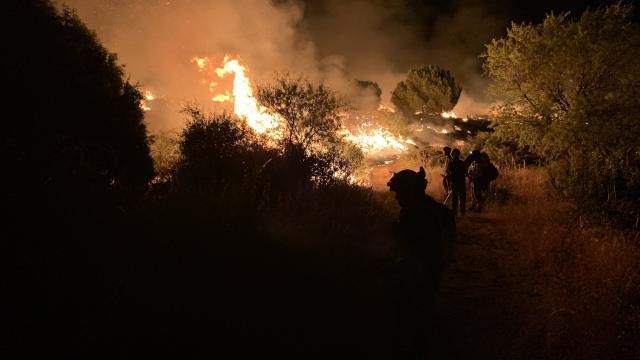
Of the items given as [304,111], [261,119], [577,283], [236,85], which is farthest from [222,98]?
[577,283]

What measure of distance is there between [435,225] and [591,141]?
11.9 m

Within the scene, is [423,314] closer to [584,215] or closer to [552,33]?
[584,215]

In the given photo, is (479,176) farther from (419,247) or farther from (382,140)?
(382,140)

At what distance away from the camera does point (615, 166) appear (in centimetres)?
1063

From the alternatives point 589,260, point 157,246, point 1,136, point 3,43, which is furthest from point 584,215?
point 3,43

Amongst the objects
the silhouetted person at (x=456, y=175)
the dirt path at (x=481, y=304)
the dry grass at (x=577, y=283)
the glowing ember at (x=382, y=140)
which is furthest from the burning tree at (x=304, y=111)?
the glowing ember at (x=382, y=140)

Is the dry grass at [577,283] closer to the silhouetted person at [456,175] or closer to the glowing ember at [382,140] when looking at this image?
the silhouetted person at [456,175]

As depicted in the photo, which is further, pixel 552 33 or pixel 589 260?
pixel 552 33

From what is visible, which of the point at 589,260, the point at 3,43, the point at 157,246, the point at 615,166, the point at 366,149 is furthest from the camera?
the point at 366,149

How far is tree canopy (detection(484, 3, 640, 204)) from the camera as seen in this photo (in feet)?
38.4

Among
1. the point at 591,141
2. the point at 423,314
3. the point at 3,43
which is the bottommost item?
the point at 423,314

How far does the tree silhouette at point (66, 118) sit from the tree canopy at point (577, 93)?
11.0 m

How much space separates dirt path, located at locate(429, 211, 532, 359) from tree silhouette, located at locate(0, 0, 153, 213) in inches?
166

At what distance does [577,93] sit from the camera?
1355cm
